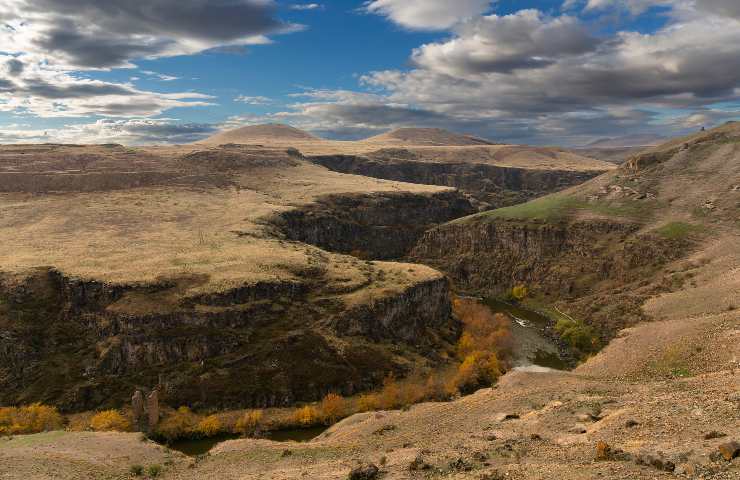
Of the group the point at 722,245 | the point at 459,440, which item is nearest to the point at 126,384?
the point at 459,440

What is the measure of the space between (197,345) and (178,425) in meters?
16.5

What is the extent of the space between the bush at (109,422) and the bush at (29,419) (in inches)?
208

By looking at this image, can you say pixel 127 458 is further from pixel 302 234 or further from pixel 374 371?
pixel 302 234

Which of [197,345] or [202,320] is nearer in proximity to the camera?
[197,345]

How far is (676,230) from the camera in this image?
14475 cm

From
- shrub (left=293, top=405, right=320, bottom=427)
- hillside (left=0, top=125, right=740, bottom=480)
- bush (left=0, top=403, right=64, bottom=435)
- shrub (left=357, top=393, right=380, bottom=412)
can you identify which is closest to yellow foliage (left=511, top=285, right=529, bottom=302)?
hillside (left=0, top=125, right=740, bottom=480)

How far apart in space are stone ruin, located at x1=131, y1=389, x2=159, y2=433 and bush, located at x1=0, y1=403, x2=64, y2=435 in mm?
10680

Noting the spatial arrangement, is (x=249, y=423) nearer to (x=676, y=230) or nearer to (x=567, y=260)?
(x=567, y=260)

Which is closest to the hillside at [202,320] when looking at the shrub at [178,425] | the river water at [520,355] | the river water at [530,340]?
the shrub at [178,425]

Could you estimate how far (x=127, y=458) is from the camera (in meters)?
49.2

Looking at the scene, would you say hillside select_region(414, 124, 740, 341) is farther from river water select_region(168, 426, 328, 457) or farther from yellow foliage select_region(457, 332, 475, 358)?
river water select_region(168, 426, 328, 457)

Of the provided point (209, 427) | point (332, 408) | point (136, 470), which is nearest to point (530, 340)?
point (332, 408)

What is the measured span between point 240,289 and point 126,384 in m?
26.0

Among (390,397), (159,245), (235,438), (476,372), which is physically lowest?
(235,438)
